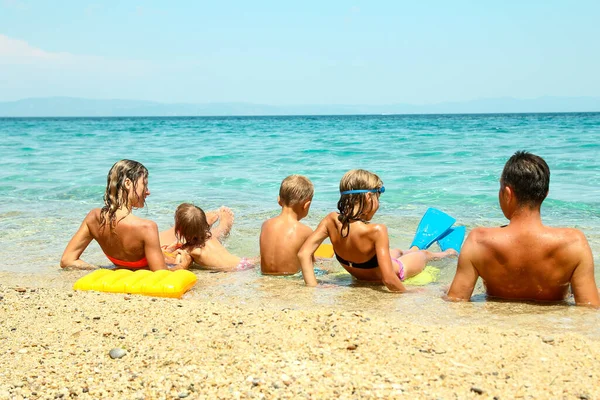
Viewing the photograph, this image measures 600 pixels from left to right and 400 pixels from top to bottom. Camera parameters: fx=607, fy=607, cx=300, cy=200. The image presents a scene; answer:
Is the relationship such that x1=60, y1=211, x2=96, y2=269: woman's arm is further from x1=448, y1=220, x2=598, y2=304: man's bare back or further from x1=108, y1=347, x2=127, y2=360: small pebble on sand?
x1=448, y1=220, x2=598, y2=304: man's bare back

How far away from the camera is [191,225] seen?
5.43 m

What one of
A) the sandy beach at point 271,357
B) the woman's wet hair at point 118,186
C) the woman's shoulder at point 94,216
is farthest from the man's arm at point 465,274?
the woman's shoulder at point 94,216

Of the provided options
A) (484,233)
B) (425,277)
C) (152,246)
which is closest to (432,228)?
(425,277)

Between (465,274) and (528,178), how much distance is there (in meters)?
0.74

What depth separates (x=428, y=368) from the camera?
2.61 meters

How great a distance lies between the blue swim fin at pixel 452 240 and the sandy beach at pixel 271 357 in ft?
8.30

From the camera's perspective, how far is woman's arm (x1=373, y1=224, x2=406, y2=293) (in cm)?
436

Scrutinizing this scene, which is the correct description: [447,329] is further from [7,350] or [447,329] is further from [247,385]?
[7,350]

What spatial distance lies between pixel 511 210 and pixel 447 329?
0.92m

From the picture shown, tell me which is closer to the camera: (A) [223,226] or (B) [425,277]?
(B) [425,277]

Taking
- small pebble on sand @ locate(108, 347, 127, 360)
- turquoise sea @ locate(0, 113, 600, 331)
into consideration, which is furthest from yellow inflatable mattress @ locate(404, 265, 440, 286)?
small pebble on sand @ locate(108, 347, 127, 360)

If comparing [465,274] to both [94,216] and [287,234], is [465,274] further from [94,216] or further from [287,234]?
[94,216]

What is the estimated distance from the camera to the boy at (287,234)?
5047mm

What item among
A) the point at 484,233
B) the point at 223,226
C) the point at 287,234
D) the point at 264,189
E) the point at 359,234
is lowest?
the point at 264,189
